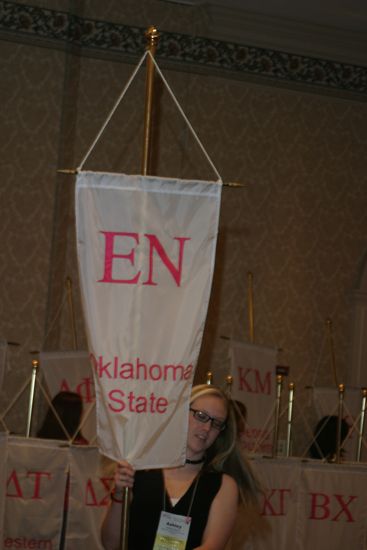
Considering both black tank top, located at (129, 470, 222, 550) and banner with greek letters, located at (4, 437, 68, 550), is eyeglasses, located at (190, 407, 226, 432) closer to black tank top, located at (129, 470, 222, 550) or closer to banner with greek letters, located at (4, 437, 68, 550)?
black tank top, located at (129, 470, 222, 550)

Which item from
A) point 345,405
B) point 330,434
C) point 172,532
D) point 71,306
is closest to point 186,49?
point 71,306

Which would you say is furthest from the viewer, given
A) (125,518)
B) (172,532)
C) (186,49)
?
(186,49)

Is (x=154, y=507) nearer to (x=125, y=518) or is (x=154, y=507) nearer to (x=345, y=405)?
(x=125, y=518)

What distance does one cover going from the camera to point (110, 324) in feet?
9.32

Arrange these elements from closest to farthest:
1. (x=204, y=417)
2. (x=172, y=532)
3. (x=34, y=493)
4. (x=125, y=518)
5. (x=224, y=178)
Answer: (x=125, y=518)
(x=172, y=532)
(x=204, y=417)
(x=34, y=493)
(x=224, y=178)

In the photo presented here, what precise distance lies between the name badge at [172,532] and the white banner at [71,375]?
320 cm

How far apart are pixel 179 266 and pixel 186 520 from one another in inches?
30.8

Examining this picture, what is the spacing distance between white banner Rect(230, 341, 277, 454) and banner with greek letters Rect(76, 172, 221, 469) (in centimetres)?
400

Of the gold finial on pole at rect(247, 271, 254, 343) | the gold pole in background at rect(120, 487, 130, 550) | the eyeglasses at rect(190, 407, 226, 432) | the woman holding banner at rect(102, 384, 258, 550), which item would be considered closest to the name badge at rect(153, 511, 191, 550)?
the woman holding banner at rect(102, 384, 258, 550)

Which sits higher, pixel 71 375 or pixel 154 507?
pixel 71 375

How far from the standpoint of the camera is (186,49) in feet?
24.8

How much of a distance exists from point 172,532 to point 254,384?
396 cm

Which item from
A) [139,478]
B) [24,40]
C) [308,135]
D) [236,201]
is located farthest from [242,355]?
[139,478]

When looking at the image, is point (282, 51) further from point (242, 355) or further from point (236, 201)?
point (242, 355)
